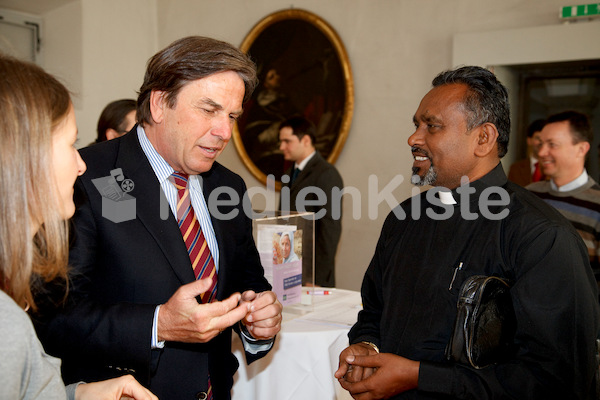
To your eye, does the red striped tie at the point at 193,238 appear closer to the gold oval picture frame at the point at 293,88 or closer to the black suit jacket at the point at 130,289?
the black suit jacket at the point at 130,289

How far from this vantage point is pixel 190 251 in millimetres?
1793

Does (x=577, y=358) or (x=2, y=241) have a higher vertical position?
(x=2, y=241)

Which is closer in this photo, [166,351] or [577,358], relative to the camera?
[577,358]

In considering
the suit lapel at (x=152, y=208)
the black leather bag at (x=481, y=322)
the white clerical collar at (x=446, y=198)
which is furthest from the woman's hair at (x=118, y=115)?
the black leather bag at (x=481, y=322)

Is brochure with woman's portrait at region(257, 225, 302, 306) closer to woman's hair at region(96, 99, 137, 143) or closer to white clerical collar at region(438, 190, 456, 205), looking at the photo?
white clerical collar at region(438, 190, 456, 205)

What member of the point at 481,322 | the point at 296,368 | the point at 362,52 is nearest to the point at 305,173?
the point at 362,52

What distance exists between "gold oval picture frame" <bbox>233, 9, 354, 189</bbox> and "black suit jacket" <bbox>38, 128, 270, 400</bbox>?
4.18m

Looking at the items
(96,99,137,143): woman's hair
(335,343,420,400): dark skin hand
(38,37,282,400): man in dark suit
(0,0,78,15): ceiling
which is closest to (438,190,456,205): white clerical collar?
(335,343,420,400): dark skin hand

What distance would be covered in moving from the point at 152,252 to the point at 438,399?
1.01 meters

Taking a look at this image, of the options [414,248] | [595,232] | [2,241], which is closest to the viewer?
[2,241]

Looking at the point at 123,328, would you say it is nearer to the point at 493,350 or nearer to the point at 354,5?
Result: the point at 493,350

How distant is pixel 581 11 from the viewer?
4.41 m

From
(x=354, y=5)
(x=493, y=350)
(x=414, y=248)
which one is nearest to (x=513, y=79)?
(x=354, y=5)

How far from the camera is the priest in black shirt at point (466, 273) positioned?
1597 millimetres
